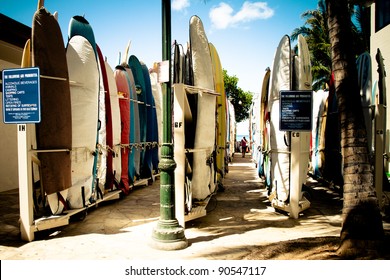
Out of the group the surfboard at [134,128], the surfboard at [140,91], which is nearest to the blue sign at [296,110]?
the surfboard at [134,128]

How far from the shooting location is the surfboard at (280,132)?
5273 millimetres

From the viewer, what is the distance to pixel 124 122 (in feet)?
22.4

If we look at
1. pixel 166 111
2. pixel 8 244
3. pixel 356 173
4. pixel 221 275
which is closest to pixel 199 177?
pixel 166 111

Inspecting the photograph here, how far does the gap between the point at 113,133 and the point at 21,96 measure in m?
2.51

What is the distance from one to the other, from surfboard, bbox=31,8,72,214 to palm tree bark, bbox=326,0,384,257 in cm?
365

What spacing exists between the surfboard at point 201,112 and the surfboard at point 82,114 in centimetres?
168

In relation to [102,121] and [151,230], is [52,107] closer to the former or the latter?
[102,121]

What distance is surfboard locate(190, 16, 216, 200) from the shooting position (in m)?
4.86

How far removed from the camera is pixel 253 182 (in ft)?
31.0

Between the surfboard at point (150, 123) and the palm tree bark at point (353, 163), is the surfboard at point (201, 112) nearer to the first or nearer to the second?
the palm tree bark at point (353, 163)

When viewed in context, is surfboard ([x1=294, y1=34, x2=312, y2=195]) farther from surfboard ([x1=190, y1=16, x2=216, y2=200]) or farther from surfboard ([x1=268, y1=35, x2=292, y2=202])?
surfboard ([x1=190, y1=16, x2=216, y2=200])

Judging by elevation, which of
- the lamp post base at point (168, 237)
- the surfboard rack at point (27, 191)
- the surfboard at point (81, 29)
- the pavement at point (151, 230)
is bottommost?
the pavement at point (151, 230)

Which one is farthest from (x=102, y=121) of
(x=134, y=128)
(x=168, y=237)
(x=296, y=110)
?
(x=296, y=110)

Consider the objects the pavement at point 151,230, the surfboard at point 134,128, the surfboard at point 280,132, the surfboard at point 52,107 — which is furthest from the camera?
the surfboard at point 134,128
